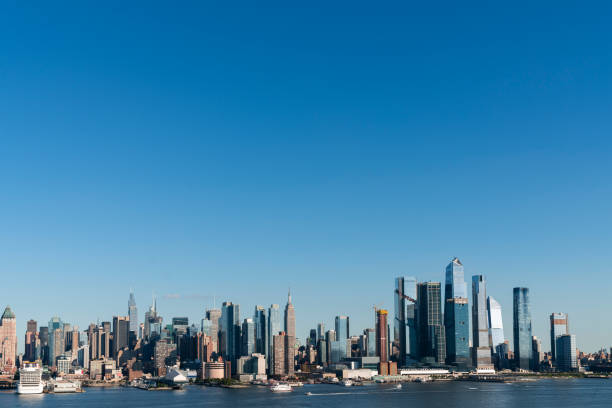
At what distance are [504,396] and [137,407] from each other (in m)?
68.9

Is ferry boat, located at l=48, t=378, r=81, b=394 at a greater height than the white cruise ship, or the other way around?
the white cruise ship

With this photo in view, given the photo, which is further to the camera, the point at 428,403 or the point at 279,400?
the point at 279,400

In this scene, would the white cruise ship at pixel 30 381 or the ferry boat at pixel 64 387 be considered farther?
the ferry boat at pixel 64 387

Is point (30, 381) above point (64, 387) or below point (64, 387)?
above

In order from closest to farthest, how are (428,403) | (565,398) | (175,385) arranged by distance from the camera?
(428,403), (565,398), (175,385)

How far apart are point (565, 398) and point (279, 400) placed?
168 ft

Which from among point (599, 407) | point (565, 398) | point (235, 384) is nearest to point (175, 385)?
point (235, 384)

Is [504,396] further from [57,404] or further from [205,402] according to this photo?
[57,404]

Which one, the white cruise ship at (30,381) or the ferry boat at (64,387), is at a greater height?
the white cruise ship at (30,381)

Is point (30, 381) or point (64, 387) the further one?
point (64, 387)

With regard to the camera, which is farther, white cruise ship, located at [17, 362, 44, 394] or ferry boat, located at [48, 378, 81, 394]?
ferry boat, located at [48, 378, 81, 394]

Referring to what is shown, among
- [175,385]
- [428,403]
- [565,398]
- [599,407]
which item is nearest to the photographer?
[599,407]

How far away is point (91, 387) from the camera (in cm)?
19812

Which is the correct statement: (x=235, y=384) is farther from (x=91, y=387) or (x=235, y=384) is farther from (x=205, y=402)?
(x=205, y=402)
